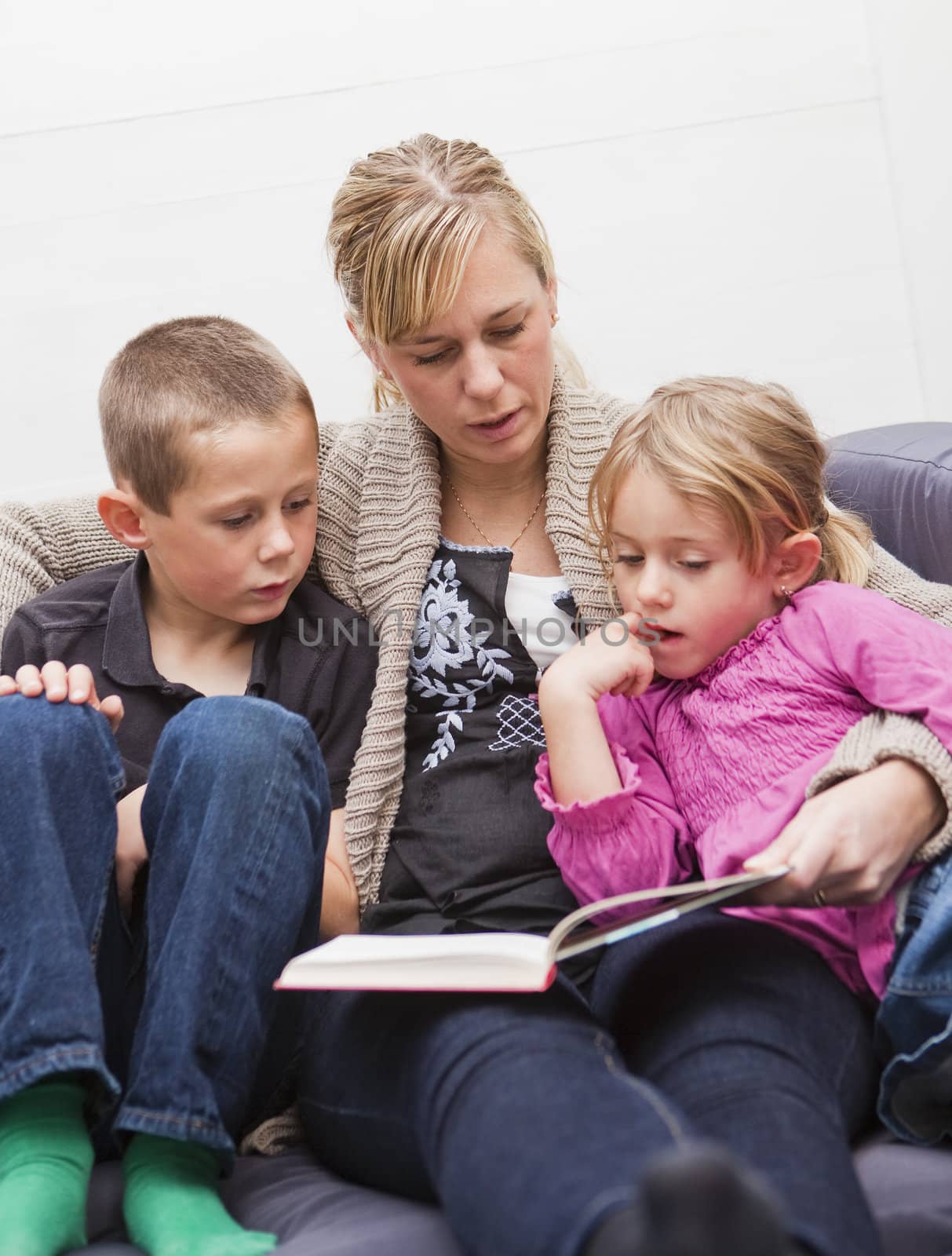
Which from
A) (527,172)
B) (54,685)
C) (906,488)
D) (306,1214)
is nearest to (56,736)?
(54,685)

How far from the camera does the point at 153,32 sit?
72.2 inches

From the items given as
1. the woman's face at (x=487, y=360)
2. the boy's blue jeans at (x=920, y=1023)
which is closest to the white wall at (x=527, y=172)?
the woman's face at (x=487, y=360)

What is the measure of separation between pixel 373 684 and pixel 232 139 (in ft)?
3.13

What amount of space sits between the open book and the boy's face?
0.54 m

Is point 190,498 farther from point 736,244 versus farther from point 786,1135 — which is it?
point 736,244

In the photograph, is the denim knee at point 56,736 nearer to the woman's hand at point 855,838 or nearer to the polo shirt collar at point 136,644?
the polo shirt collar at point 136,644

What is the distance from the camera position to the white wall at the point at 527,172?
1851 mm

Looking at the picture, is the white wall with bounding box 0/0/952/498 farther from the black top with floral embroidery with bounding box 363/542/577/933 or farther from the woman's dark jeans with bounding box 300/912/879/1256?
the woman's dark jeans with bounding box 300/912/879/1256

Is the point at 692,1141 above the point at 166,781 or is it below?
below

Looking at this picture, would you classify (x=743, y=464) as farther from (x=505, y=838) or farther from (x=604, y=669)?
(x=505, y=838)

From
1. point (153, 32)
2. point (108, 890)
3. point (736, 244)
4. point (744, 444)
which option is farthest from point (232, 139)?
point (108, 890)

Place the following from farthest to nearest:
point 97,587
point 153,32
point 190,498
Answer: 1. point 153,32
2. point 97,587
3. point 190,498

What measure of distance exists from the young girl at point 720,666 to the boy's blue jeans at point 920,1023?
60 mm

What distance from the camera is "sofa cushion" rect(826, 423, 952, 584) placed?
4.72ft
